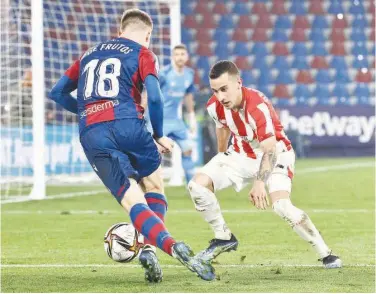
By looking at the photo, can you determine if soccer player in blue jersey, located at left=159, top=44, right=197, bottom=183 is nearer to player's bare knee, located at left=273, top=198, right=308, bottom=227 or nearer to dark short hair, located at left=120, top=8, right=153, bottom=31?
player's bare knee, located at left=273, top=198, right=308, bottom=227

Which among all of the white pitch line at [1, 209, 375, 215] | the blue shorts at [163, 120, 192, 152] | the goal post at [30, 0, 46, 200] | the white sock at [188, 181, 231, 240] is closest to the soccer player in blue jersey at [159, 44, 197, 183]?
the blue shorts at [163, 120, 192, 152]

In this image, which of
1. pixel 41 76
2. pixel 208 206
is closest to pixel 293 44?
pixel 41 76

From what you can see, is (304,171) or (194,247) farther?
(304,171)

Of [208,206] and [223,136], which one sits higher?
[223,136]

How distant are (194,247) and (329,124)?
1643 centimetres

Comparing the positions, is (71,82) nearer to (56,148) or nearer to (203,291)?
(203,291)

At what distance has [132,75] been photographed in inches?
238

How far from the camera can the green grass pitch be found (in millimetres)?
5840

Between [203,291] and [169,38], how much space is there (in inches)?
463

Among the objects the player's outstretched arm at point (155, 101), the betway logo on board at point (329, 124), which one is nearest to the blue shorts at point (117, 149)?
the player's outstretched arm at point (155, 101)

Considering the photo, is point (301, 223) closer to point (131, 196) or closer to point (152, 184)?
point (152, 184)

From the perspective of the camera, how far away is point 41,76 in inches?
495

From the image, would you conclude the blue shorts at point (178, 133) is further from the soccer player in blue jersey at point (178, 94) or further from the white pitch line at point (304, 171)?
the white pitch line at point (304, 171)

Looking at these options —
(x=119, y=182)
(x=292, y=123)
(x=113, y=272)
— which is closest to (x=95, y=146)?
(x=119, y=182)
